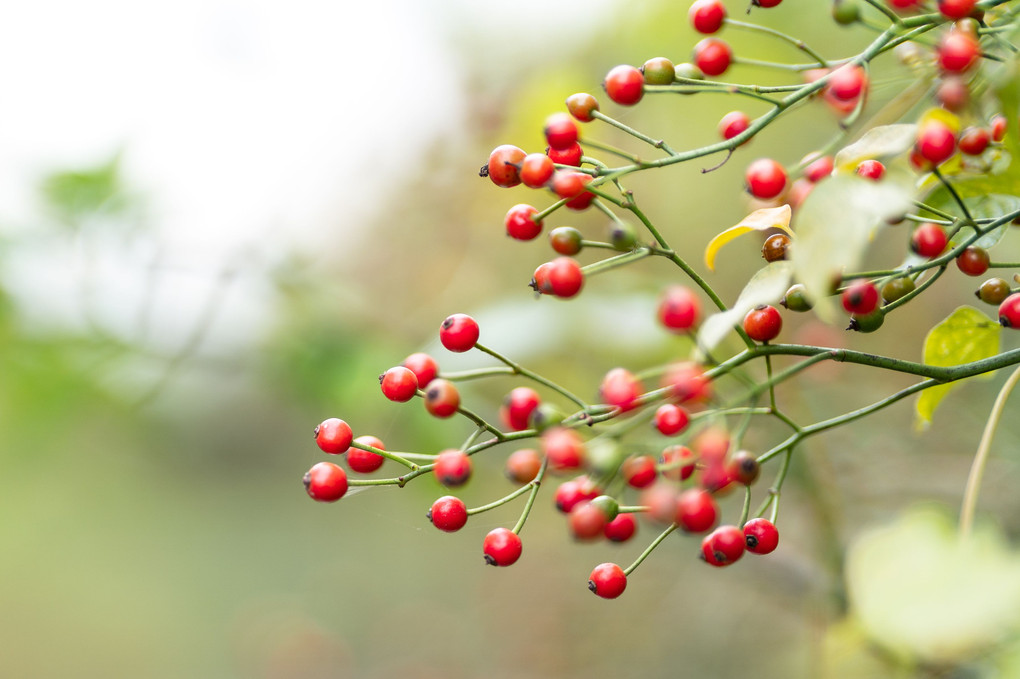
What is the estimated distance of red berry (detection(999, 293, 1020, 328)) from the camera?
490 mm

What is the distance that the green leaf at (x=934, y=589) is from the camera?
700 millimetres

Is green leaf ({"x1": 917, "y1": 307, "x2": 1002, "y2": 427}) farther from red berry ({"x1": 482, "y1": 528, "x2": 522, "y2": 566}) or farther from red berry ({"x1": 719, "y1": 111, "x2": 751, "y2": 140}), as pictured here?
red berry ({"x1": 482, "y1": 528, "x2": 522, "y2": 566})

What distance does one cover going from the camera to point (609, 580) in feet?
1.69

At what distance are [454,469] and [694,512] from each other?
0.48 ft

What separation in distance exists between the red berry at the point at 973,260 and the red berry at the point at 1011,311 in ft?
0.08

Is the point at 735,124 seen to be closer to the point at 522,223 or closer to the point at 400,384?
the point at 522,223

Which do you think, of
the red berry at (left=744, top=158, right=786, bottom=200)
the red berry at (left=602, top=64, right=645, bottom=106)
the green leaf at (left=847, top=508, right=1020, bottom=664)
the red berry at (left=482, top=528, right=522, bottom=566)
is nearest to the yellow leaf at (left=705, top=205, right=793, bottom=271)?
the red berry at (left=744, top=158, right=786, bottom=200)

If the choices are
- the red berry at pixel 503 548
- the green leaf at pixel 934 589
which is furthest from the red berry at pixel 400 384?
the green leaf at pixel 934 589

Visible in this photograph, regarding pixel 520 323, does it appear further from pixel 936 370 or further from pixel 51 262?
pixel 51 262

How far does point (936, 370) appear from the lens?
449 mm

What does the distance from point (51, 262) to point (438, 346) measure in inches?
33.9

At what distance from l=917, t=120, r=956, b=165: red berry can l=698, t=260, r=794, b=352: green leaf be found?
0.27 feet

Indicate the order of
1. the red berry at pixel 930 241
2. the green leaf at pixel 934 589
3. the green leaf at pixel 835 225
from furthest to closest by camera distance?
the green leaf at pixel 934 589
the red berry at pixel 930 241
the green leaf at pixel 835 225

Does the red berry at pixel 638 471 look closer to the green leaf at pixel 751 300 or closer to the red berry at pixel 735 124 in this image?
the green leaf at pixel 751 300
